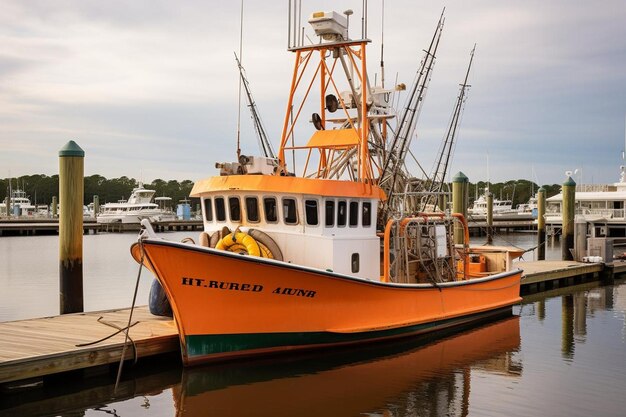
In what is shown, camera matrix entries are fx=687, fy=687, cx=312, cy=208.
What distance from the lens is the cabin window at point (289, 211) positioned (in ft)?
44.5

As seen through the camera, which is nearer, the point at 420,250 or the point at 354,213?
the point at 354,213

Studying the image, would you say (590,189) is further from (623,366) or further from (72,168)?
(72,168)

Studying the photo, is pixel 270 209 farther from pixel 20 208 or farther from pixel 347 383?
pixel 20 208

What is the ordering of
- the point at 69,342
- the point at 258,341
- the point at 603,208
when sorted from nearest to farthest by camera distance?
the point at 69,342
the point at 258,341
the point at 603,208

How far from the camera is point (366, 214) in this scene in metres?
14.6

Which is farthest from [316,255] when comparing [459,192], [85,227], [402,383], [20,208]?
[20,208]

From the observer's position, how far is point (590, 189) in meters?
56.6

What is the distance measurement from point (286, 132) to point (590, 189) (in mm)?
47053

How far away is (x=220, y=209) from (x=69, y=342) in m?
4.14

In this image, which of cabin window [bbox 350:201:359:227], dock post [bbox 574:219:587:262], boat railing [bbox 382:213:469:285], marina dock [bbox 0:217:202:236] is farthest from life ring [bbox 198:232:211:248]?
marina dock [bbox 0:217:202:236]

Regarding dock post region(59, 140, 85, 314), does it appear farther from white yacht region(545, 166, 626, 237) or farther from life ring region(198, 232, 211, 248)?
white yacht region(545, 166, 626, 237)

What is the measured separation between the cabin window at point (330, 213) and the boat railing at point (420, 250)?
146 cm

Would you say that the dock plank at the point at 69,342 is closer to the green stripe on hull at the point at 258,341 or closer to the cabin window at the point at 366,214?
the green stripe on hull at the point at 258,341

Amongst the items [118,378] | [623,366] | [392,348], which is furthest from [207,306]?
[623,366]
